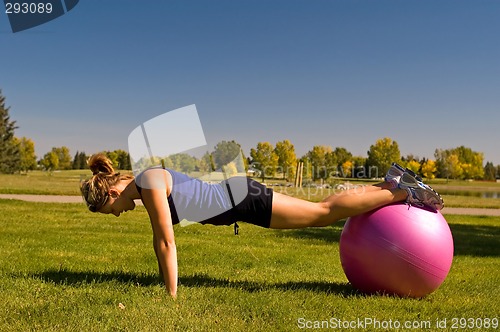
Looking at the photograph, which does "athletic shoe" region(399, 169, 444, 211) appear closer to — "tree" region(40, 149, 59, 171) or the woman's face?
the woman's face

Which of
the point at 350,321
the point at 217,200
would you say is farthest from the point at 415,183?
the point at 217,200

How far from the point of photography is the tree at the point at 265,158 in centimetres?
5662

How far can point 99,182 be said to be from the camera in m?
4.77

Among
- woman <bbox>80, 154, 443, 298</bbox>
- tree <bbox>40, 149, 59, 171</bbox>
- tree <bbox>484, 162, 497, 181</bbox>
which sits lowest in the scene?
tree <bbox>484, 162, 497, 181</bbox>

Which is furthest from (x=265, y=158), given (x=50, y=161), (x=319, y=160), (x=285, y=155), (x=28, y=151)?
(x=50, y=161)

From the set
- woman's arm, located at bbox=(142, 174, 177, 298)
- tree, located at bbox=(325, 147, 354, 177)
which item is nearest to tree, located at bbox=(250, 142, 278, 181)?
tree, located at bbox=(325, 147, 354, 177)

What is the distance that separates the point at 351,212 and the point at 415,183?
74cm

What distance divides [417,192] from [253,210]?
5.46 feet

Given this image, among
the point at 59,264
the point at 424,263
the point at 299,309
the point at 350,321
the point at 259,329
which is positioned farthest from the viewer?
the point at 59,264

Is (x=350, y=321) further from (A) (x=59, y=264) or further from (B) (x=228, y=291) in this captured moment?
(A) (x=59, y=264)

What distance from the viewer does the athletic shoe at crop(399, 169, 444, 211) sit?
16.4 ft

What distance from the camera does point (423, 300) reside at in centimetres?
502

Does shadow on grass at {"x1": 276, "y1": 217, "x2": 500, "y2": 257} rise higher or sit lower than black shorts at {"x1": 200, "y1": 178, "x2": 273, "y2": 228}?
lower

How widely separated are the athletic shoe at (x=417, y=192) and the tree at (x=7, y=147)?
7588 cm
